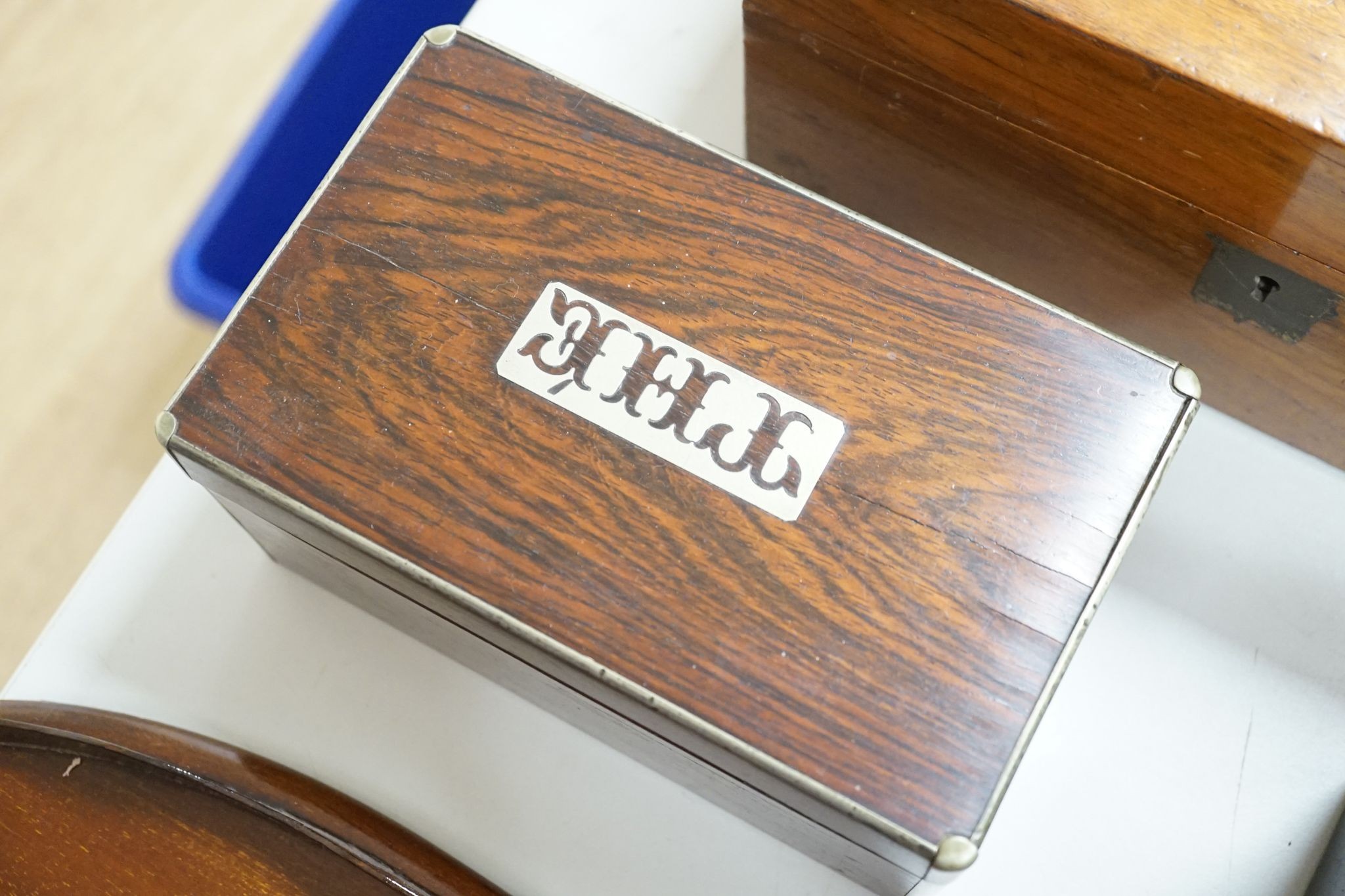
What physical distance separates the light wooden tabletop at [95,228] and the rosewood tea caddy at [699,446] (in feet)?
2.27

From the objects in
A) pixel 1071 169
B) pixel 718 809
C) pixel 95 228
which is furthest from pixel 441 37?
pixel 95 228

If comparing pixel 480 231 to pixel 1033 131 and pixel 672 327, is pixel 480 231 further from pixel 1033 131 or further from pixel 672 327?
pixel 1033 131

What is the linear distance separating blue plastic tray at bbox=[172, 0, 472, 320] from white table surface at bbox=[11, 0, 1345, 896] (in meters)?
0.22

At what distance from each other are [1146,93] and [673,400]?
31cm

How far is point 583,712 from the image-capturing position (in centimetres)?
72

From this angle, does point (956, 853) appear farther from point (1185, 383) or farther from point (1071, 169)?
point (1071, 169)

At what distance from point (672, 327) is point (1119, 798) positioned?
420 millimetres

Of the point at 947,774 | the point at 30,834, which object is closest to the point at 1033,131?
the point at 947,774

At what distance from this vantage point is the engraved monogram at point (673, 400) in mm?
636

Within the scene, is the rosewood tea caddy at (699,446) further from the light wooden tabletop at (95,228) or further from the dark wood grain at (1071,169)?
the light wooden tabletop at (95,228)

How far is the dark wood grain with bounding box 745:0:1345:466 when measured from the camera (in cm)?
67

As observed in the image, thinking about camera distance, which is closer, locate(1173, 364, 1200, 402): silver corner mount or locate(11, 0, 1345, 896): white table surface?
locate(1173, 364, 1200, 402): silver corner mount

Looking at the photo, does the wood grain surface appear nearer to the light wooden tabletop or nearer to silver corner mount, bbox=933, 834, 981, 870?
silver corner mount, bbox=933, 834, 981, 870

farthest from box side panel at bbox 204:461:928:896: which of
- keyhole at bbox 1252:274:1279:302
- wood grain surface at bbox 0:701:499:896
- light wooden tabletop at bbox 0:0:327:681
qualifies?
light wooden tabletop at bbox 0:0:327:681
